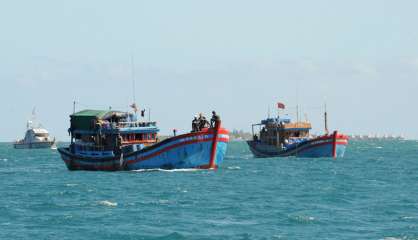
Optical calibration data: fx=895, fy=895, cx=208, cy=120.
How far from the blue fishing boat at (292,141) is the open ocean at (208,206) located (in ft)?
146

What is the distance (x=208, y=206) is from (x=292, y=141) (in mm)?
82630

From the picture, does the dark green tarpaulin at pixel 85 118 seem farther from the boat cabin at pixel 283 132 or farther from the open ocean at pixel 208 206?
the boat cabin at pixel 283 132

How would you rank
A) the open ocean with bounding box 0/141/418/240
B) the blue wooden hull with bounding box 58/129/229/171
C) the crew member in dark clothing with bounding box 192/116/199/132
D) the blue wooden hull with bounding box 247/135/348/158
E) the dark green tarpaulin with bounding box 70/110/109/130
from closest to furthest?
the open ocean with bounding box 0/141/418/240 → the blue wooden hull with bounding box 58/129/229/171 → the crew member in dark clothing with bounding box 192/116/199/132 → the dark green tarpaulin with bounding box 70/110/109/130 → the blue wooden hull with bounding box 247/135/348/158

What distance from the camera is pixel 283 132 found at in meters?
138

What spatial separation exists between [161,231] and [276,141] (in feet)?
309

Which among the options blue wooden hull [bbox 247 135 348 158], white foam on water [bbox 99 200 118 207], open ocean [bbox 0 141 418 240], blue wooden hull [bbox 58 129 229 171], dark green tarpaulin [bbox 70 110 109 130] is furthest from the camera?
blue wooden hull [bbox 247 135 348 158]

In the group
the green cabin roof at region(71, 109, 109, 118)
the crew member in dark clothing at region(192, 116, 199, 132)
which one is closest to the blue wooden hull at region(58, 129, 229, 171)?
the crew member in dark clothing at region(192, 116, 199, 132)

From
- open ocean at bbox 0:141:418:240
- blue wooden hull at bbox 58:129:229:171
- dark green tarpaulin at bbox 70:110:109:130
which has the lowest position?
open ocean at bbox 0:141:418:240

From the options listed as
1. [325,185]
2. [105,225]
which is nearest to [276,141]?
[325,185]

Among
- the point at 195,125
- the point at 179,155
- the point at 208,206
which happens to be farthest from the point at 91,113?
the point at 208,206

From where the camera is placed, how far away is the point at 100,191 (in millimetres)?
67562

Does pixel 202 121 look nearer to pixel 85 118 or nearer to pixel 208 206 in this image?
pixel 85 118

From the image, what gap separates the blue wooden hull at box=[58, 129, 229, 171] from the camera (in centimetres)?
8612

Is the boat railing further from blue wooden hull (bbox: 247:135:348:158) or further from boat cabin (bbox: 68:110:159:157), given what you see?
blue wooden hull (bbox: 247:135:348:158)
